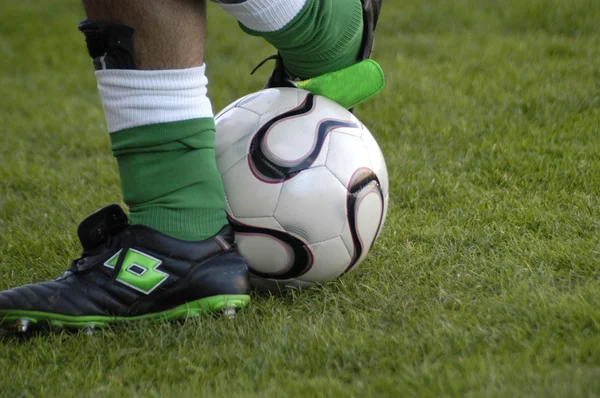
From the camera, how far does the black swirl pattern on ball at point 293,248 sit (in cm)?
189

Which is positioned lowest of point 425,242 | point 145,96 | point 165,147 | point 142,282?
point 425,242

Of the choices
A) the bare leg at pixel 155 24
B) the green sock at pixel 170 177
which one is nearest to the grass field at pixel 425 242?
the green sock at pixel 170 177

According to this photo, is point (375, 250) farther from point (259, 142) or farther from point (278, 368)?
point (278, 368)

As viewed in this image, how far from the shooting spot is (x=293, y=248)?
1899mm

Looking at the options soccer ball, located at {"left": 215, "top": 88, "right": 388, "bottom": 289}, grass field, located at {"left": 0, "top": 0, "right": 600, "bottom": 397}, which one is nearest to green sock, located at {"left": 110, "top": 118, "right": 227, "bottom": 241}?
soccer ball, located at {"left": 215, "top": 88, "right": 388, "bottom": 289}

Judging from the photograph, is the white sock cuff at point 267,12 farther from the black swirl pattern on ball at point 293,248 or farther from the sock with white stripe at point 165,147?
the black swirl pattern on ball at point 293,248

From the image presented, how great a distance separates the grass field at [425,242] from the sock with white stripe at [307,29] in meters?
0.58

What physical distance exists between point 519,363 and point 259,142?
2.79 ft

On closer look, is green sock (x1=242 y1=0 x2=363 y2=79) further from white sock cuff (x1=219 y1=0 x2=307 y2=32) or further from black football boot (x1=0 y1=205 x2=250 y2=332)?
black football boot (x1=0 y1=205 x2=250 y2=332)

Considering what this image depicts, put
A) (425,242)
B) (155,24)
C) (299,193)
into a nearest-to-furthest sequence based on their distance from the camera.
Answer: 1. (155,24)
2. (299,193)
3. (425,242)

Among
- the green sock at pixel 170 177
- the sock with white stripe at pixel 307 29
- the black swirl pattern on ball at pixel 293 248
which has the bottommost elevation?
the black swirl pattern on ball at pixel 293 248

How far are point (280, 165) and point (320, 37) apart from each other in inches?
13.6

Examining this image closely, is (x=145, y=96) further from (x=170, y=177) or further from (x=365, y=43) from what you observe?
(x=365, y=43)

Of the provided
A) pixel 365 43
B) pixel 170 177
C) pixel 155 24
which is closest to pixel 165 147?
pixel 170 177
